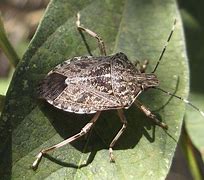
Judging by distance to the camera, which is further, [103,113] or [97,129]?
[103,113]

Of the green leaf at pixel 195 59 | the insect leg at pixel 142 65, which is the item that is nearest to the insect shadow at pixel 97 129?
the insect leg at pixel 142 65

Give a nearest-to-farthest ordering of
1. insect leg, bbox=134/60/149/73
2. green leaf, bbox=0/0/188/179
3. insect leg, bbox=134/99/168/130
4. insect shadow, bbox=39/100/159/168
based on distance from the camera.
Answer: green leaf, bbox=0/0/188/179 → insect shadow, bbox=39/100/159/168 → insect leg, bbox=134/99/168/130 → insect leg, bbox=134/60/149/73

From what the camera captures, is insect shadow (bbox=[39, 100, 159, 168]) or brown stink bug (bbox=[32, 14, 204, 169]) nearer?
insect shadow (bbox=[39, 100, 159, 168])

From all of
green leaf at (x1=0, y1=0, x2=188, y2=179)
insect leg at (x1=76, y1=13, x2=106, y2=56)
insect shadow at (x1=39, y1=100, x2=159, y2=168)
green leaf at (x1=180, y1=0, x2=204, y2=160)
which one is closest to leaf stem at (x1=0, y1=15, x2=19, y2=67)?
green leaf at (x1=0, y1=0, x2=188, y2=179)

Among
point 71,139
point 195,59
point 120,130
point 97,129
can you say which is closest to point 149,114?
point 120,130

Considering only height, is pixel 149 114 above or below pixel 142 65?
below

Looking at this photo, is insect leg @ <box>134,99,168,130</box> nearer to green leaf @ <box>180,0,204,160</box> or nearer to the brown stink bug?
the brown stink bug

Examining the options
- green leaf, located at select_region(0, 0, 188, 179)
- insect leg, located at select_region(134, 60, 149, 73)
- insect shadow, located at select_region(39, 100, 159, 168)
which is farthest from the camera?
insect leg, located at select_region(134, 60, 149, 73)

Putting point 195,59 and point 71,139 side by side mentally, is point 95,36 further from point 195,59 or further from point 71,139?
point 195,59
